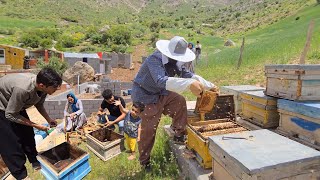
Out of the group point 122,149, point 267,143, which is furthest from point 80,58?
point 267,143

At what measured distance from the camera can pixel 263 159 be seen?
238 cm

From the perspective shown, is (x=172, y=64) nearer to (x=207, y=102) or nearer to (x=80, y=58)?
(x=207, y=102)

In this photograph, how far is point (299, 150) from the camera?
2.57 metres

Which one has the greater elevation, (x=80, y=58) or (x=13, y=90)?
(x=80, y=58)

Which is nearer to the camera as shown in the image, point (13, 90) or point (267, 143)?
point (267, 143)

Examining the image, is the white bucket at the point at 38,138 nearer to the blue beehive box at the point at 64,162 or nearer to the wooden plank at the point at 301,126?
the blue beehive box at the point at 64,162

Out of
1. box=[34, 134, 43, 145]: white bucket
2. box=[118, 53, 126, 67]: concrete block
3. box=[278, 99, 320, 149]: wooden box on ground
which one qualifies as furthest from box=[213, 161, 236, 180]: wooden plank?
box=[118, 53, 126, 67]: concrete block

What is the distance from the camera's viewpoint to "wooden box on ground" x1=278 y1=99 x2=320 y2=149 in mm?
3277

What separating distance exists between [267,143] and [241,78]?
334 inches

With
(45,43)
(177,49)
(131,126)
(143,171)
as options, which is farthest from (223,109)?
(45,43)

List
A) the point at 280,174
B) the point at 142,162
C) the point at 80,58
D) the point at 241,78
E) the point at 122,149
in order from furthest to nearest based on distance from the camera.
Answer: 1. the point at 80,58
2. the point at 241,78
3. the point at 122,149
4. the point at 142,162
5. the point at 280,174

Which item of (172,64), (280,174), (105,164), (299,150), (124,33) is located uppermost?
(124,33)

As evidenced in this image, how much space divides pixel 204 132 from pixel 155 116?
2.46 ft

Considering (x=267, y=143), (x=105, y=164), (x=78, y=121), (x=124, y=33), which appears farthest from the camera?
(x=124, y=33)
